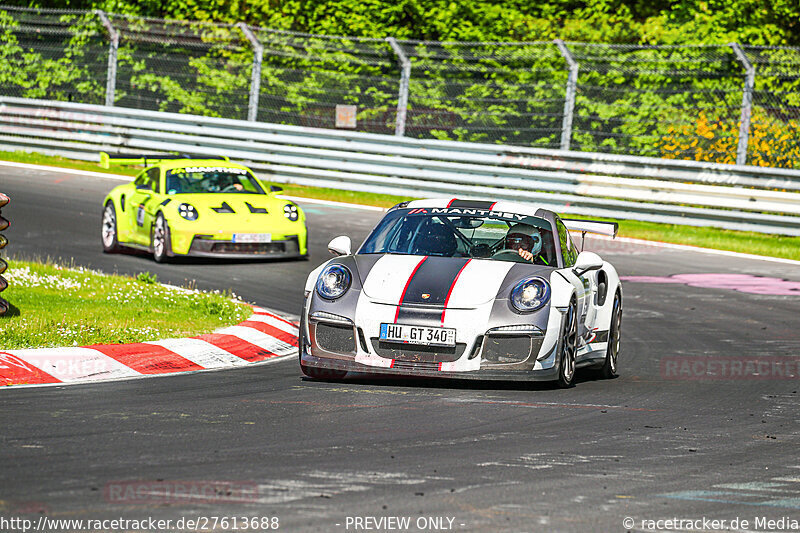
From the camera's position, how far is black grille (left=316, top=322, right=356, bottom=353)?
8539 millimetres

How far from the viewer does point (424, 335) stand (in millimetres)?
8383

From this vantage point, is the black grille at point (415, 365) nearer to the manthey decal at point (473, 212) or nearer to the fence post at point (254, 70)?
the manthey decal at point (473, 212)

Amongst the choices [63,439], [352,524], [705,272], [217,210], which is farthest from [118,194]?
[352,524]

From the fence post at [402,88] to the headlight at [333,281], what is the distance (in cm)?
1309

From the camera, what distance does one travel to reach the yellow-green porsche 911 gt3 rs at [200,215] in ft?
50.7

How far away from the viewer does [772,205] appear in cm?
1927

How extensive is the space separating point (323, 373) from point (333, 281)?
25.2 inches

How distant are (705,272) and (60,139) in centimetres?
1384

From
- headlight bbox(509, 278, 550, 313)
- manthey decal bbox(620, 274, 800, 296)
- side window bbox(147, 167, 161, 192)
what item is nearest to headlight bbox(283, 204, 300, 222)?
side window bbox(147, 167, 161, 192)

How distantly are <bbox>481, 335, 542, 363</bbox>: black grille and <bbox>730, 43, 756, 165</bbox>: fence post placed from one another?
12.1 m

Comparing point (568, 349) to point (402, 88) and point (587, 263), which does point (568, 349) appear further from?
point (402, 88)

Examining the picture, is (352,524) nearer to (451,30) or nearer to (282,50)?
(282,50)

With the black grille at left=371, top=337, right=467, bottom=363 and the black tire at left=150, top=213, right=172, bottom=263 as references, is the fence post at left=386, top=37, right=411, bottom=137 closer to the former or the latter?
the black tire at left=150, top=213, right=172, bottom=263

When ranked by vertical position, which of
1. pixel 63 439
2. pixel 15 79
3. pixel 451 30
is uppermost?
pixel 451 30
